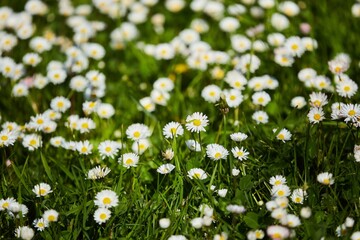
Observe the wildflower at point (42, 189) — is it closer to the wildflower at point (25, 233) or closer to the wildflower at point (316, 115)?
the wildflower at point (25, 233)

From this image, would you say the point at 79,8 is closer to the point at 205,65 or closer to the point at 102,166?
the point at 205,65

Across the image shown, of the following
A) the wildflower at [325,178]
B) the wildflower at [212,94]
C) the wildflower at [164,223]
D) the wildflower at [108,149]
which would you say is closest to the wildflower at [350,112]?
the wildflower at [325,178]

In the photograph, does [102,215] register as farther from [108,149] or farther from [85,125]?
[85,125]

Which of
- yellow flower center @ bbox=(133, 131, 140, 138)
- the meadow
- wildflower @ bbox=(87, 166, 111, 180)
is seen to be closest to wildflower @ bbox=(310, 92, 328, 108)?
the meadow

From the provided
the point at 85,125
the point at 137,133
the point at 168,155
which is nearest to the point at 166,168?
the point at 168,155

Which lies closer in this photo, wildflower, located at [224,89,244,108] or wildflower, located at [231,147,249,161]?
wildflower, located at [231,147,249,161]

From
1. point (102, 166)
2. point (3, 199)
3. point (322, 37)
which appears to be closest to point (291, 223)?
point (102, 166)

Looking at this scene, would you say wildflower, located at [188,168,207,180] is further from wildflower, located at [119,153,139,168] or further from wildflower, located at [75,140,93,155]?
wildflower, located at [75,140,93,155]
